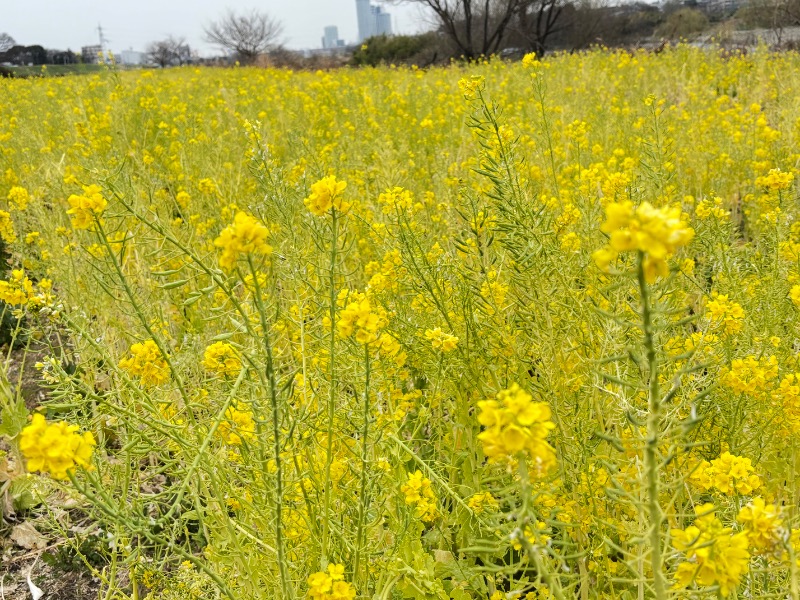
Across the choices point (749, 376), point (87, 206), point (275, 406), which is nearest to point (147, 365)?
point (87, 206)

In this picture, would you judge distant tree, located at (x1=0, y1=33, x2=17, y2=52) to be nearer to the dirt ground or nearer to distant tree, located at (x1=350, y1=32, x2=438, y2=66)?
distant tree, located at (x1=350, y1=32, x2=438, y2=66)

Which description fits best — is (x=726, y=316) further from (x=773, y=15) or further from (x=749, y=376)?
(x=773, y=15)

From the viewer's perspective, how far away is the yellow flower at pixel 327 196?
4.72 ft

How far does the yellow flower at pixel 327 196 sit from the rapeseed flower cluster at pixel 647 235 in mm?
791

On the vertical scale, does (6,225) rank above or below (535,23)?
below

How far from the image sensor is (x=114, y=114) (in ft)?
22.9

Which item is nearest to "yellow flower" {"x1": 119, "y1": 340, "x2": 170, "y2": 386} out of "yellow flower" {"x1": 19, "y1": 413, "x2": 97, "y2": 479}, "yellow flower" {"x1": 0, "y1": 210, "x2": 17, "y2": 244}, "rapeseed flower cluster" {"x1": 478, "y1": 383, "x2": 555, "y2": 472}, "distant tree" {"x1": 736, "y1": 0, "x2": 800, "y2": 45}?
"yellow flower" {"x1": 19, "y1": 413, "x2": 97, "y2": 479}

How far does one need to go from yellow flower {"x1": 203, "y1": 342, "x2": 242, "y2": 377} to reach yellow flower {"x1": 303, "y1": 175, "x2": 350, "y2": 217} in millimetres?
522

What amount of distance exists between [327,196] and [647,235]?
88 cm

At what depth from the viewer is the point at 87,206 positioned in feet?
4.65

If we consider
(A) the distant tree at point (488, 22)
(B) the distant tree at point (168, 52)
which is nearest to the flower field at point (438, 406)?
(A) the distant tree at point (488, 22)

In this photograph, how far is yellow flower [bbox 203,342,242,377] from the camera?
174cm

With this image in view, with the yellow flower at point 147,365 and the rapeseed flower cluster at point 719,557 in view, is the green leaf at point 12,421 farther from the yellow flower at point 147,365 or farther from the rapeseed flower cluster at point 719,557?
the rapeseed flower cluster at point 719,557

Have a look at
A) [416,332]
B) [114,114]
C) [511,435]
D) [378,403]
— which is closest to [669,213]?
[511,435]
